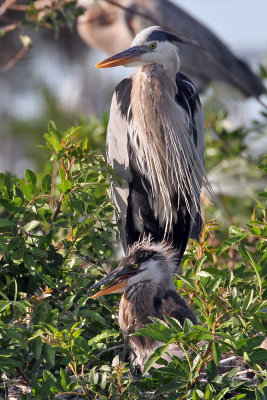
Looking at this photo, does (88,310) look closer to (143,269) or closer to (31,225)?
(31,225)

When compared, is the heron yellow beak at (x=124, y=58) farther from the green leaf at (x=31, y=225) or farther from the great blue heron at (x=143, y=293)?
the green leaf at (x=31, y=225)

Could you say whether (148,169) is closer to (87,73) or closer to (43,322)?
(43,322)

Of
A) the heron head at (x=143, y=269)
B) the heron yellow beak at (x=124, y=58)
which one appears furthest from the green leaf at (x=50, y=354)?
the heron yellow beak at (x=124, y=58)

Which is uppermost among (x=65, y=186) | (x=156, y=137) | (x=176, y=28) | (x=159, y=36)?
(x=159, y=36)

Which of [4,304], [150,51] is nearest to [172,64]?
[150,51]

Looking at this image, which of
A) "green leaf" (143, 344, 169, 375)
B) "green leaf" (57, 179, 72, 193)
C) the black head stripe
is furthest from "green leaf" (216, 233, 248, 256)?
the black head stripe

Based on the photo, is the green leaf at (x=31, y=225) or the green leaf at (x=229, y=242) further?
the green leaf at (x=229, y=242)

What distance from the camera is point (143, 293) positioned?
2564mm

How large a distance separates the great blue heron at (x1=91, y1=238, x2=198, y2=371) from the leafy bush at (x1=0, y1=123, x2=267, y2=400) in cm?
7

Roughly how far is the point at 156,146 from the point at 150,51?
415mm

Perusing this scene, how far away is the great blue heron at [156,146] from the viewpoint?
10.2 ft

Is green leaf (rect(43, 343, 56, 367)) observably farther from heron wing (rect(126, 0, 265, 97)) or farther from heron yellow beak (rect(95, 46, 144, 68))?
heron wing (rect(126, 0, 265, 97))

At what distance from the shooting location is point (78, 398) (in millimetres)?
1987

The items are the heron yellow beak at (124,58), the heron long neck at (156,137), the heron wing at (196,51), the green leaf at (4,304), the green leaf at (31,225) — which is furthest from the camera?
the heron wing at (196,51)
